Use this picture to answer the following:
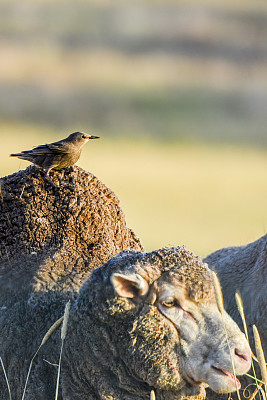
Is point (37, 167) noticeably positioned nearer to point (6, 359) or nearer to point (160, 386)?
point (6, 359)

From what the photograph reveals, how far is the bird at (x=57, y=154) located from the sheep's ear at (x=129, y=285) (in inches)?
73.2

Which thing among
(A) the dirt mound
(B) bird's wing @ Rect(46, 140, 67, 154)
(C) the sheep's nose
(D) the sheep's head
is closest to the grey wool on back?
(A) the dirt mound

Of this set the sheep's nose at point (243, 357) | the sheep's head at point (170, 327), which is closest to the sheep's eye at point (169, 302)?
the sheep's head at point (170, 327)

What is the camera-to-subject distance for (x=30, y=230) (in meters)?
6.06

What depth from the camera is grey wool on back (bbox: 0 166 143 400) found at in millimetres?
5316

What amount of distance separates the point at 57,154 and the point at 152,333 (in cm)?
209

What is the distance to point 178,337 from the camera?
175 inches

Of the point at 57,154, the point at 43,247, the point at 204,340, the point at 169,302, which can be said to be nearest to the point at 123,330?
the point at 169,302

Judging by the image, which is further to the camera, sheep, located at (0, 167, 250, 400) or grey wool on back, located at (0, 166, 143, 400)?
grey wool on back, located at (0, 166, 143, 400)

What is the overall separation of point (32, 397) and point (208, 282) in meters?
1.34

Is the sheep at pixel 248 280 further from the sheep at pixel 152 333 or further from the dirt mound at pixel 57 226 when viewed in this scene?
the sheep at pixel 152 333

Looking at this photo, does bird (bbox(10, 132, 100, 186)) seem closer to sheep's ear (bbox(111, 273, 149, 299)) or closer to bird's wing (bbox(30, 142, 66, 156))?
bird's wing (bbox(30, 142, 66, 156))

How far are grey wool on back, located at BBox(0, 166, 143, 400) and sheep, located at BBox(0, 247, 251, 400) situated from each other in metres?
0.43

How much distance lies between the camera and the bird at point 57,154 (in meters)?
6.12
